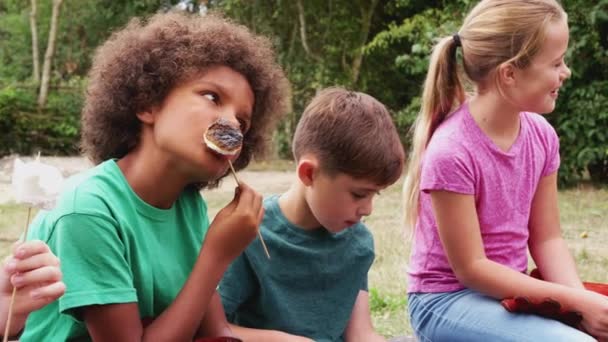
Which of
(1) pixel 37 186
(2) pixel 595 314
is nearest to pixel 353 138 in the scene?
(2) pixel 595 314

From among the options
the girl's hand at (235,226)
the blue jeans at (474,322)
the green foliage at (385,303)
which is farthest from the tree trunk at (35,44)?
the girl's hand at (235,226)

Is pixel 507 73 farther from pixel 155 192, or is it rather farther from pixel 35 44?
pixel 35 44

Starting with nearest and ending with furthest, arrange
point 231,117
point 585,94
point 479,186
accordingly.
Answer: point 231,117, point 479,186, point 585,94

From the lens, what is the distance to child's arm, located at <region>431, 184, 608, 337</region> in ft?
7.48

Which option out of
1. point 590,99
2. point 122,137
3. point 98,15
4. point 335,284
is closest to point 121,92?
point 122,137

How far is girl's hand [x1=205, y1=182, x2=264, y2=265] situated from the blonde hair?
82 centimetres

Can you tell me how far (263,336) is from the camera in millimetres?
2197

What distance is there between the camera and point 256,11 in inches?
539

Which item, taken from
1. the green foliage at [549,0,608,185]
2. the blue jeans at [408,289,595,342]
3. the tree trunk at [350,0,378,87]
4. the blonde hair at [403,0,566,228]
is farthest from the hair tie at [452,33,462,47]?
the tree trunk at [350,0,378,87]

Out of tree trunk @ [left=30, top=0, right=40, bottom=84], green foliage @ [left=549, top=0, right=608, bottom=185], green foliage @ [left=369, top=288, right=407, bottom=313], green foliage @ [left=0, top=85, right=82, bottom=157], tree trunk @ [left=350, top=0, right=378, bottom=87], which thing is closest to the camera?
green foliage @ [left=369, top=288, right=407, bottom=313]

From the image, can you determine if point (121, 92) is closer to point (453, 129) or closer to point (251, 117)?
point (251, 117)

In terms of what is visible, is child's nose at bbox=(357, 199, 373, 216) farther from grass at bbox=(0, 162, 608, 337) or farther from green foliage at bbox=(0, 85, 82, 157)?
green foliage at bbox=(0, 85, 82, 157)

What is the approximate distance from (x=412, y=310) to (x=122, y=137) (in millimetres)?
1037

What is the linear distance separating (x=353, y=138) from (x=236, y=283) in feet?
1.64
